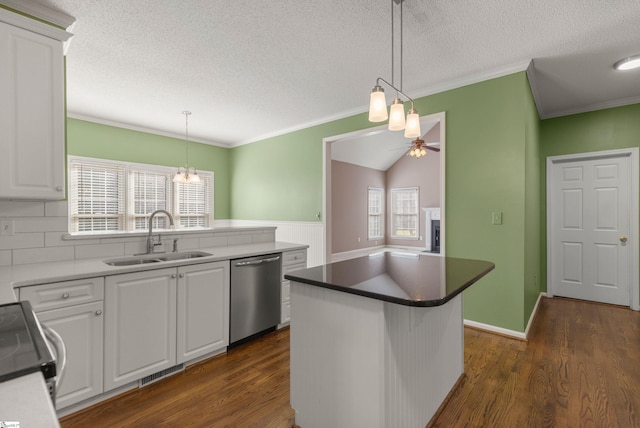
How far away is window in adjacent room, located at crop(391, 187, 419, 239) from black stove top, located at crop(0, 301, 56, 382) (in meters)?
8.71

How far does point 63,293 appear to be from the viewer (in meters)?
1.87

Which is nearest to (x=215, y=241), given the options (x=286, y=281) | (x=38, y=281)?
(x=286, y=281)

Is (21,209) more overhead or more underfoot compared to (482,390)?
more overhead

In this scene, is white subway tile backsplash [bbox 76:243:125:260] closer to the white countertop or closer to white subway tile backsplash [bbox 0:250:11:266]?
the white countertop

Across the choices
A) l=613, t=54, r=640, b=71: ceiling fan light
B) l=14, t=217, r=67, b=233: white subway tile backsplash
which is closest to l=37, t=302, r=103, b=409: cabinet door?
l=14, t=217, r=67, b=233: white subway tile backsplash

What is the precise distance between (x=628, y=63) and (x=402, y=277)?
11.0 feet

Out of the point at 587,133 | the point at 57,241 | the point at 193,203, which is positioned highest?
the point at 587,133

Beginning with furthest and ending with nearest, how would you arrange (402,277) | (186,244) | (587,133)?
(587,133) < (186,244) < (402,277)

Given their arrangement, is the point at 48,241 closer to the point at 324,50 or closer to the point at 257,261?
the point at 257,261

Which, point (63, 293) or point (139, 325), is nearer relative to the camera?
point (63, 293)

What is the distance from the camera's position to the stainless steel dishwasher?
2.80 m

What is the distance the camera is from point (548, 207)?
14.8 feet

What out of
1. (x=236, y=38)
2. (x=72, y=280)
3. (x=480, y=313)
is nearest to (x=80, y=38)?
(x=236, y=38)

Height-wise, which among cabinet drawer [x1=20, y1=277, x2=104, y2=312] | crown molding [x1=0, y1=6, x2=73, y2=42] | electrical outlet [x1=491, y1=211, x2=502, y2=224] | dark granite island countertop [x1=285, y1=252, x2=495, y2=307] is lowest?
cabinet drawer [x1=20, y1=277, x2=104, y2=312]
